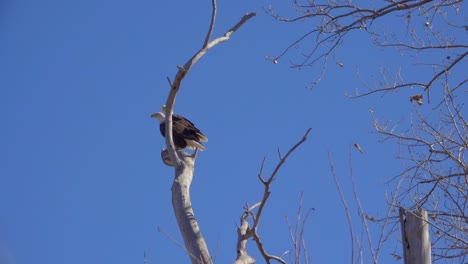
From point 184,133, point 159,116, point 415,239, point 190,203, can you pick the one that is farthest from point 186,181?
point 159,116

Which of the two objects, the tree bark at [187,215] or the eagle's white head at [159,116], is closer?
the tree bark at [187,215]

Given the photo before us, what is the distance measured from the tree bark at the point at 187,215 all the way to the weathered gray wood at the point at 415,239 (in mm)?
1049

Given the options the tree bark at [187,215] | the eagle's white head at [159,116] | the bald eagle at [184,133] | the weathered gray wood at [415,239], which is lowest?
the weathered gray wood at [415,239]

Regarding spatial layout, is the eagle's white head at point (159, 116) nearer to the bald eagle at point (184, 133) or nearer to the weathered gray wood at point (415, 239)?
the bald eagle at point (184, 133)

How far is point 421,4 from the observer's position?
5.34 m

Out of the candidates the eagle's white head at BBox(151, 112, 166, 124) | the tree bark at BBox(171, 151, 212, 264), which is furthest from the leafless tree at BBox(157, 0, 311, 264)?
the eagle's white head at BBox(151, 112, 166, 124)

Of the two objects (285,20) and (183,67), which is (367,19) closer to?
(285,20)

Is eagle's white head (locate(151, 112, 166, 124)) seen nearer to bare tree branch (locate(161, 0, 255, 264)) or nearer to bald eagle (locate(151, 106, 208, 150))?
bald eagle (locate(151, 106, 208, 150))

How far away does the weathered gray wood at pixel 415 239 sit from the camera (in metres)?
3.28

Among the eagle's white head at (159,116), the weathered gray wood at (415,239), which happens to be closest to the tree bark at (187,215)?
the weathered gray wood at (415,239)

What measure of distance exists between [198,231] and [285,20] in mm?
1987

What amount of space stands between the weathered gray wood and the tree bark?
3.44ft

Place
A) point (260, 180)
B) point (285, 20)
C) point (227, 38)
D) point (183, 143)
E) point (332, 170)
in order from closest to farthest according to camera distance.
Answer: point (332, 170), point (260, 180), point (227, 38), point (285, 20), point (183, 143)

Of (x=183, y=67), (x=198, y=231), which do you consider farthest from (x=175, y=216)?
(x=183, y=67)
